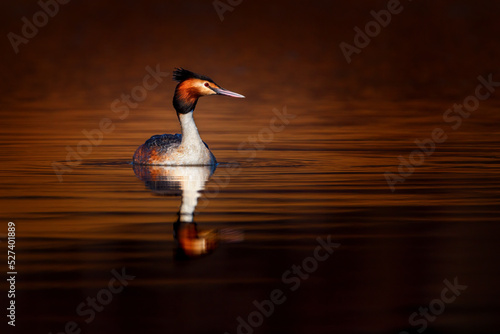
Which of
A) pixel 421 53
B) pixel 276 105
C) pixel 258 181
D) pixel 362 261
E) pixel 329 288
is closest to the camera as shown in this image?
pixel 329 288

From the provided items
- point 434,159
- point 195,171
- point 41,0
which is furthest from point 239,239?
point 41,0

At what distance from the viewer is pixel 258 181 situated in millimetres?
15617

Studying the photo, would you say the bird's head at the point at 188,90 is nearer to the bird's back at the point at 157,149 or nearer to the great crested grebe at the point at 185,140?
the great crested grebe at the point at 185,140

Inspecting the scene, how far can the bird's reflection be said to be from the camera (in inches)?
420

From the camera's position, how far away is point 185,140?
17.5 m

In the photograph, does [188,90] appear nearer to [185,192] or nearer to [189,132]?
[189,132]

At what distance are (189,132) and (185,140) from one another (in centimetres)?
13

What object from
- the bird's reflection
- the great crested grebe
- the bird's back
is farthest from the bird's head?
the bird's reflection

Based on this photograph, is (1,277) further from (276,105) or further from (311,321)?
(276,105)

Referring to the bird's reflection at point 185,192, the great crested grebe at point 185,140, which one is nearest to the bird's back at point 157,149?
the great crested grebe at point 185,140

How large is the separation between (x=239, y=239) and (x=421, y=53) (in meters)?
66.9

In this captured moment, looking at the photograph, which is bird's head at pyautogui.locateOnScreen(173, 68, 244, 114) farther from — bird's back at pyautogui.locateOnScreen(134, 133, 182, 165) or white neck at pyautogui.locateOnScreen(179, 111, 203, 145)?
bird's back at pyautogui.locateOnScreen(134, 133, 182, 165)

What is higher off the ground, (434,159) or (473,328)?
(434,159)

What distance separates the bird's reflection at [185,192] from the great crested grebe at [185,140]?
0.41ft
